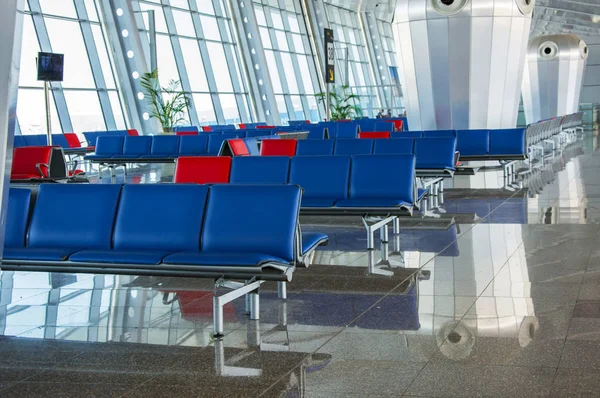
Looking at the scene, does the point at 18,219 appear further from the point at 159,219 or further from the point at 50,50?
the point at 50,50

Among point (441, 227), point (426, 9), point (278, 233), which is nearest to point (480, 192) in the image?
point (441, 227)

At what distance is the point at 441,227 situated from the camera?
8.88 metres

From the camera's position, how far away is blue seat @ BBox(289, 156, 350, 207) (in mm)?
7910

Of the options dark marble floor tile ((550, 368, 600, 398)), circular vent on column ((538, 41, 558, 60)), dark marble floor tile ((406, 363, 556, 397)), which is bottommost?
dark marble floor tile ((406, 363, 556, 397))

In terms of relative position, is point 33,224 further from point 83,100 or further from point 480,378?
point 83,100

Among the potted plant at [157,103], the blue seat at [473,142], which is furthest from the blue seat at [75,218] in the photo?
the potted plant at [157,103]

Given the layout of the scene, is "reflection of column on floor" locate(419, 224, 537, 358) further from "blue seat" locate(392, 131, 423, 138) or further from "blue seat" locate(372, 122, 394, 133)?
"blue seat" locate(372, 122, 394, 133)

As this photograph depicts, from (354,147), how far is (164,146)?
649cm

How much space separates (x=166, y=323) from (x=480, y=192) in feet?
27.5

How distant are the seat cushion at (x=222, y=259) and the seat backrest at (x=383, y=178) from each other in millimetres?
2826

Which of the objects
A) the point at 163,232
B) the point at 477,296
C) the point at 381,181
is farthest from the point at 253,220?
the point at 381,181

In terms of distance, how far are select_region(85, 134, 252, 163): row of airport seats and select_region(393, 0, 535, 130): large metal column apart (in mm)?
4304

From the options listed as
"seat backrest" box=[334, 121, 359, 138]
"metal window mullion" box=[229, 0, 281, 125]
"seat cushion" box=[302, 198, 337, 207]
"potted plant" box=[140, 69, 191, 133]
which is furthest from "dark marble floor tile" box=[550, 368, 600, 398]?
"metal window mullion" box=[229, 0, 281, 125]

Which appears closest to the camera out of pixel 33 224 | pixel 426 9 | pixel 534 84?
pixel 33 224
